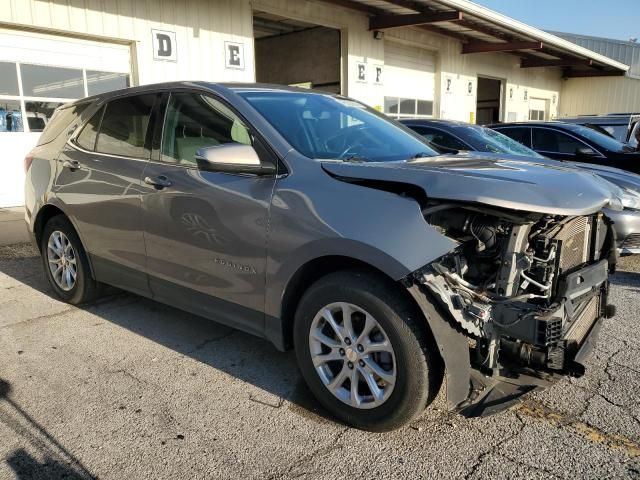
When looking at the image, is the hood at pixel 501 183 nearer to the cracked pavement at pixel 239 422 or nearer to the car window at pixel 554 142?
the cracked pavement at pixel 239 422

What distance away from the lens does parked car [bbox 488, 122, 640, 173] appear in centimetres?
761

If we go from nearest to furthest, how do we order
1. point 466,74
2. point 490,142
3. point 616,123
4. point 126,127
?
point 126,127 < point 490,142 < point 616,123 < point 466,74

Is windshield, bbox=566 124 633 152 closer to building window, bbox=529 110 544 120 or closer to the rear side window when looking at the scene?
the rear side window

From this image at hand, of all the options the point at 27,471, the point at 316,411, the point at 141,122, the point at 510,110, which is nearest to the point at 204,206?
the point at 141,122

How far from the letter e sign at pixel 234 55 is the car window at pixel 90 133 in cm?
742

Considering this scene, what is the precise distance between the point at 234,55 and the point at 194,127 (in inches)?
336

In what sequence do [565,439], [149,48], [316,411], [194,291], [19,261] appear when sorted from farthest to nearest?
1. [149,48]
2. [19,261]
3. [194,291]
4. [316,411]
5. [565,439]

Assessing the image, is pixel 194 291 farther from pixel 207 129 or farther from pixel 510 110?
pixel 510 110

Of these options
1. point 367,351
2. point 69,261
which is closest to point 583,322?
point 367,351

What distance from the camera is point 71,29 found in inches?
362

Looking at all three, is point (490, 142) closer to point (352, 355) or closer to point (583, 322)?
point (583, 322)

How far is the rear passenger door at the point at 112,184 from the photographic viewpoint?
12.8 feet

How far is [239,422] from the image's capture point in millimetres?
2932

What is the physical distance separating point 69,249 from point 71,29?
→ 20.3ft
